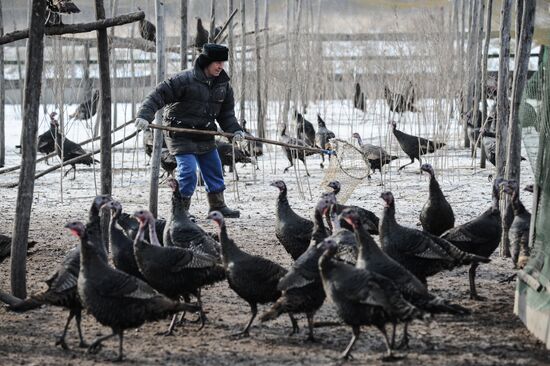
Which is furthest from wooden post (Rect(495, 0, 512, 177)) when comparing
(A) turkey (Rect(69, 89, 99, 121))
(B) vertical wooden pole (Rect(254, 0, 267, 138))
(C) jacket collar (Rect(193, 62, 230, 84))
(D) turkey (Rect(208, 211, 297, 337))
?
(B) vertical wooden pole (Rect(254, 0, 267, 138))

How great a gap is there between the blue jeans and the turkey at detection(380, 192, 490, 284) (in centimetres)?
388

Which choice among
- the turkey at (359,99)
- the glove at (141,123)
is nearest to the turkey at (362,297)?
the glove at (141,123)

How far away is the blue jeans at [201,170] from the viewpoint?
11181 mm

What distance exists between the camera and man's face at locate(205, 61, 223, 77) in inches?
431

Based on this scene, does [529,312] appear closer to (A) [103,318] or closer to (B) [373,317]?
(B) [373,317]

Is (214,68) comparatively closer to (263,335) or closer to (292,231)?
(292,231)

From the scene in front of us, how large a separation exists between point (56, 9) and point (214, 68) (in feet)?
9.95

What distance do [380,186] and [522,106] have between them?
5999 millimetres

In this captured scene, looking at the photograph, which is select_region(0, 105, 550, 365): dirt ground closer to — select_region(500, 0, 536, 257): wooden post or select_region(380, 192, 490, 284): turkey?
select_region(380, 192, 490, 284): turkey

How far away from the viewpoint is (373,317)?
241 inches

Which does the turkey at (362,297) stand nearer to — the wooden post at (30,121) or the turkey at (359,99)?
the wooden post at (30,121)

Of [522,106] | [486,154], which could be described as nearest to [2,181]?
[486,154]

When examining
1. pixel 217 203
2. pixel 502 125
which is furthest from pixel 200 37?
pixel 502 125

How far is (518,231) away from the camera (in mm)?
8570
